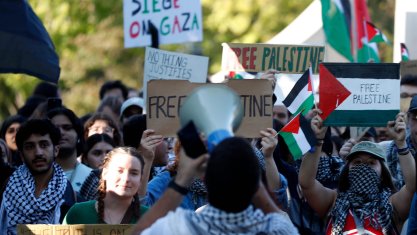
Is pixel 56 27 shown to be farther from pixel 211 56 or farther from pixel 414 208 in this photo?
pixel 414 208

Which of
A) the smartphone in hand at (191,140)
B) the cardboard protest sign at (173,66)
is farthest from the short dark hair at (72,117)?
the smartphone in hand at (191,140)

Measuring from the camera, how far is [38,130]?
8.76m

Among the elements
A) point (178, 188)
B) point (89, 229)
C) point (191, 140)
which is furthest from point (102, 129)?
point (191, 140)

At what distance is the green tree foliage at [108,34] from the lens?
2184 cm

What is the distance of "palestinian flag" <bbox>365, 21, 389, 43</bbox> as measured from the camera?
13.2m

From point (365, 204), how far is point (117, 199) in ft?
5.51

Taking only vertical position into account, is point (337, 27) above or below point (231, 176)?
above

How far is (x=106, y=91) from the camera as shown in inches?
598

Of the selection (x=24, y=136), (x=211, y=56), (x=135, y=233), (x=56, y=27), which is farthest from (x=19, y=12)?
(x=211, y=56)

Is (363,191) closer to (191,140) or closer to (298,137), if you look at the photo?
(298,137)

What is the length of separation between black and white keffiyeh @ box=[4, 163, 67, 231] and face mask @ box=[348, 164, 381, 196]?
1917 millimetres

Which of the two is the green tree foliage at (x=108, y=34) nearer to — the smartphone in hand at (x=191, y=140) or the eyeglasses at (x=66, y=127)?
the eyeglasses at (x=66, y=127)

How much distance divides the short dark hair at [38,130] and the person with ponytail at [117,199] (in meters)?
1.27

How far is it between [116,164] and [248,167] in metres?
2.67
